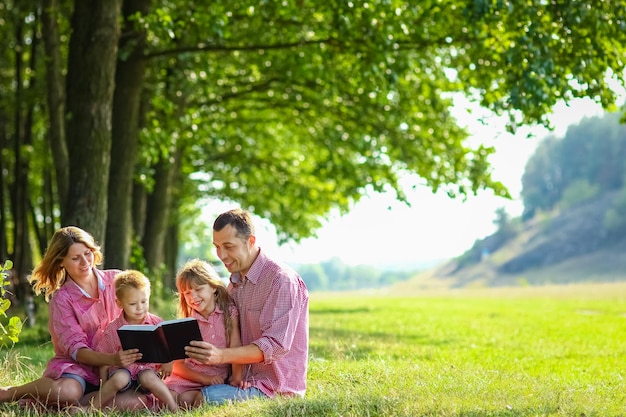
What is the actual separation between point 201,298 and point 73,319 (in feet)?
3.90

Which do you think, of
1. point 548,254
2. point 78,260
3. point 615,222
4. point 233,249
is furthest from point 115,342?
point 548,254

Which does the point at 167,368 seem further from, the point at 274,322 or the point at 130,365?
the point at 274,322

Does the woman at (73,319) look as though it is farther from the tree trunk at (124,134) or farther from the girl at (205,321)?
the tree trunk at (124,134)

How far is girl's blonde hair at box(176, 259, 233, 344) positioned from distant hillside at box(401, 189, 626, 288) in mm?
100591

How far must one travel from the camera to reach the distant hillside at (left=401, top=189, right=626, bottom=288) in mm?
113688

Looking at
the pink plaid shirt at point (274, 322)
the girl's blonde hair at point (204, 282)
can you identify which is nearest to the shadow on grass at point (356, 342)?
the pink plaid shirt at point (274, 322)

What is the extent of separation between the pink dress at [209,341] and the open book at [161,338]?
38 centimetres

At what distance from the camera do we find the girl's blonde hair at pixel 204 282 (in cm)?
752

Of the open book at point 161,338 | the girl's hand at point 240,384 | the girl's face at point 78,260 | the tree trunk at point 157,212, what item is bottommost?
the girl's hand at point 240,384

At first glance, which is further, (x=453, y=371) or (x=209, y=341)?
(x=453, y=371)

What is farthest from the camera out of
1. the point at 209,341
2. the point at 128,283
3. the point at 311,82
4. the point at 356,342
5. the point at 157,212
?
the point at 157,212

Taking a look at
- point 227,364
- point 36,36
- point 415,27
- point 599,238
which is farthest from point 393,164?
point 599,238

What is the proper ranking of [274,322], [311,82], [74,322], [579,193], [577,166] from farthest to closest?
1. [577,166]
2. [579,193]
3. [311,82]
4. [74,322]
5. [274,322]

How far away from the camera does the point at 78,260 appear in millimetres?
7918
